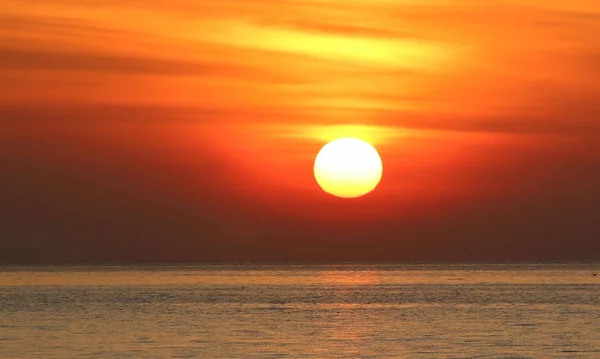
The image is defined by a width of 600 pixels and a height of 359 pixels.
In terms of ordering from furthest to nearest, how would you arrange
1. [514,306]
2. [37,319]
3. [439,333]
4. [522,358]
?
[514,306] → [37,319] → [439,333] → [522,358]

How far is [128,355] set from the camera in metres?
55.2

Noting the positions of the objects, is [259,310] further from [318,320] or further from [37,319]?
[37,319]

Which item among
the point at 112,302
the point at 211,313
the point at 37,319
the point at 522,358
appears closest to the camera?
the point at 522,358

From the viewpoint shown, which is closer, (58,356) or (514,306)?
(58,356)

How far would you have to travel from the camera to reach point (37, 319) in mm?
82250

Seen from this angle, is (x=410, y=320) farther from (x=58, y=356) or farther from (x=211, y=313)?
(x=58, y=356)

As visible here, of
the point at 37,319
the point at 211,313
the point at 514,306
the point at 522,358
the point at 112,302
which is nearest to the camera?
the point at 522,358

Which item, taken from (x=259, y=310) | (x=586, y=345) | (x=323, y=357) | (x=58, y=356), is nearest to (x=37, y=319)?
(x=259, y=310)

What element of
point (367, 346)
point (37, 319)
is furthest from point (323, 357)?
point (37, 319)

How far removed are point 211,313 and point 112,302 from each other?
80.0 feet

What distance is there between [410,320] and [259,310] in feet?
61.4

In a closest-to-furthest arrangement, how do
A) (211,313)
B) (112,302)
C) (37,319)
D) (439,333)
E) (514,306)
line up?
(439,333) → (37,319) → (211,313) → (514,306) → (112,302)

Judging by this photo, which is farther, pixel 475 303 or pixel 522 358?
pixel 475 303

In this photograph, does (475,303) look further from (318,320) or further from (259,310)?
(318,320)
